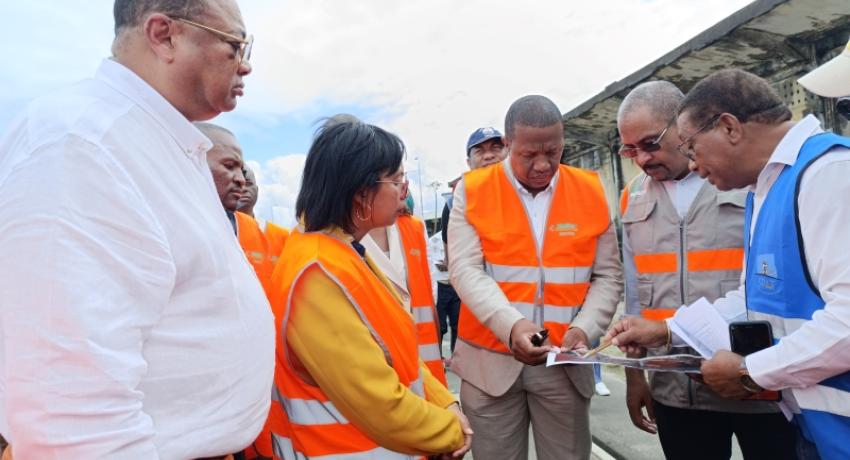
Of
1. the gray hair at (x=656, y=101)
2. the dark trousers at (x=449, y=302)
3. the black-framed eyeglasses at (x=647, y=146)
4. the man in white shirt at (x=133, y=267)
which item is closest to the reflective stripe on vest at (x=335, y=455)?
the man in white shirt at (x=133, y=267)

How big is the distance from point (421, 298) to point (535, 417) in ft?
3.29

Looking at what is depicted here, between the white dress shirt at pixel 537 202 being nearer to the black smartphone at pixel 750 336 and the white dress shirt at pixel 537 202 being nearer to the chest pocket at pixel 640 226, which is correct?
the chest pocket at pixel 640 226

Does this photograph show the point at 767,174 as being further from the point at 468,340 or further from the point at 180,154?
the point at 180,154

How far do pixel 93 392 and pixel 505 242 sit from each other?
81.9 inches

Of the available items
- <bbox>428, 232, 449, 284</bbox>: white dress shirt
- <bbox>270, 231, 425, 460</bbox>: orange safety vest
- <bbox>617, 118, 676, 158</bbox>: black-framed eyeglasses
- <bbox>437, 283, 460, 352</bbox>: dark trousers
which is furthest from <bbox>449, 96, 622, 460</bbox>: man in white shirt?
<bbox>437, 283, 460, 352</bbox>: dark trousers

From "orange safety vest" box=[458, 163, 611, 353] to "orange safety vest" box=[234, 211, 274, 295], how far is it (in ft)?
3.72

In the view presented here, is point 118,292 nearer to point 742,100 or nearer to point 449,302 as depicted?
point 742,100

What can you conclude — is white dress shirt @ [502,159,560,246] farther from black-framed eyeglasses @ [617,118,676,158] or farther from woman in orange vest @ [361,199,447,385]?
woman in orange vest @ [361,199,447,385]

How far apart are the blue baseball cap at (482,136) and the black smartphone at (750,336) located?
313 centimetres

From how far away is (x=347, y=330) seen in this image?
68.5 inches

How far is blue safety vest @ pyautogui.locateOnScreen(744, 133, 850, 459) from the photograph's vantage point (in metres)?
1.70

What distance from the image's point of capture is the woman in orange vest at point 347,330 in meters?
1.75

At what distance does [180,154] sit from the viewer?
1.33m

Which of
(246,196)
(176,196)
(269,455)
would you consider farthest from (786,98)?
(176,196)
